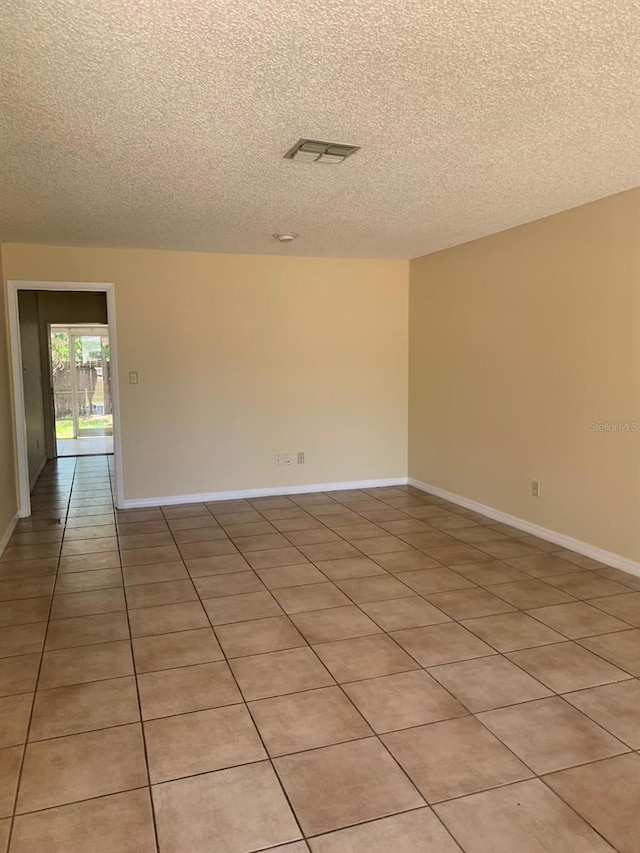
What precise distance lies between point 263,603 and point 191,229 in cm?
280

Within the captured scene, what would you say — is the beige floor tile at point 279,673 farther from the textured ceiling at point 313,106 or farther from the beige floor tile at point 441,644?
the textured ceiling at point 313,106

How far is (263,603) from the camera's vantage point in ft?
10.7

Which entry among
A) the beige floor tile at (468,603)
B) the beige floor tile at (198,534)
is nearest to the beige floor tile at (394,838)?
the beige floor tile at (468,603)

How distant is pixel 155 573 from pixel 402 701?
2.01m

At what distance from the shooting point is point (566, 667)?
8.38ft

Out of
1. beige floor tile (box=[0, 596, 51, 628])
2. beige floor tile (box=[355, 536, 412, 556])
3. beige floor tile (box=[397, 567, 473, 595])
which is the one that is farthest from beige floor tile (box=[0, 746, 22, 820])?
beige floor tile (box=[355, 536, 412, 556])

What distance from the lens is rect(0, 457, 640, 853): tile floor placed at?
1.71 meters

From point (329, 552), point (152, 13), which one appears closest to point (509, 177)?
point (152, 13)

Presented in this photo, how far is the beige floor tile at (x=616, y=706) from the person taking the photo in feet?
6.92

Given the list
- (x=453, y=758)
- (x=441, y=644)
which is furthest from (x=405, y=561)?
(x=453, y=758)

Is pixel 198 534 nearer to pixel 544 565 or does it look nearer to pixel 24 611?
pixel 24 611

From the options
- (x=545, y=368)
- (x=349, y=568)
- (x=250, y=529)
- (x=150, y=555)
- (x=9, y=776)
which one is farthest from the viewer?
(x=250, y=529)

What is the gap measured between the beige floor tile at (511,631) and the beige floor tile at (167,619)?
4.58 ft

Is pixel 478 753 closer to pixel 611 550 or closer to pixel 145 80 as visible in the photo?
pixel 611 550
